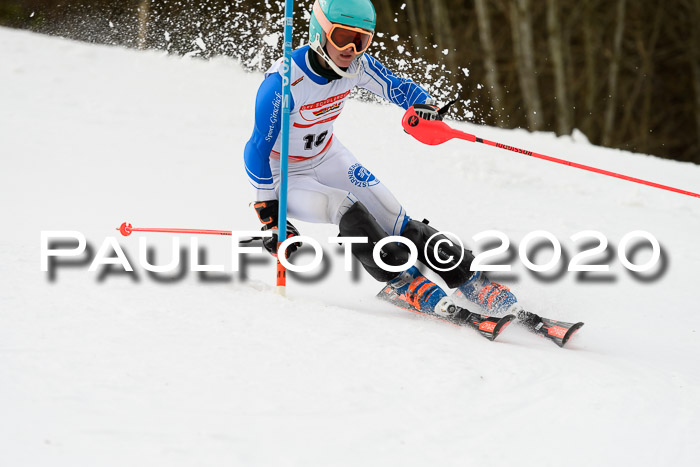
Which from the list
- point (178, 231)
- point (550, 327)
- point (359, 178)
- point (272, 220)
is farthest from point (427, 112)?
point (178, 231)

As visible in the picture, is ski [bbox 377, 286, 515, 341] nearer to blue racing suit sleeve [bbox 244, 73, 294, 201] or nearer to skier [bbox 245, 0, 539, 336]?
skier [bbox 245, 0, 539, 336]

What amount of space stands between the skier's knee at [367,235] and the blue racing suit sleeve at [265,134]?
39 centimetres

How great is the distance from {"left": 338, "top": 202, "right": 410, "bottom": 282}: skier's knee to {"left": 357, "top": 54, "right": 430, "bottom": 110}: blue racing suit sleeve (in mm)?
673

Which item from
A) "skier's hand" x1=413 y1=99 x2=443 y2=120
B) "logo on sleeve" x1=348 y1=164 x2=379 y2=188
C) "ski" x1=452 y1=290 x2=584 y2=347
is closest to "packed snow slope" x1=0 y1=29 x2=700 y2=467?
"ski" x1=452 y1=290 x2=584 y2=347

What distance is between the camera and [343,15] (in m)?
3.24

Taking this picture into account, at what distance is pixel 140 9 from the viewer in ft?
32.1

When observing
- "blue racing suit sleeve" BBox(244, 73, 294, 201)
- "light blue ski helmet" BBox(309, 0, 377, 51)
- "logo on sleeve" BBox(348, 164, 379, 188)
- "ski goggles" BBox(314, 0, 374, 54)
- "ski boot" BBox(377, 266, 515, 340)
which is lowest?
"ski boot" BBox(377, 266, 515, 340)

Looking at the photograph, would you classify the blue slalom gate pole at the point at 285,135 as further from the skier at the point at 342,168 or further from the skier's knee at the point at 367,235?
the skier's knee at the point at 367,235

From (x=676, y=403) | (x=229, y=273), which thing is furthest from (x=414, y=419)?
(x=229, y=273)

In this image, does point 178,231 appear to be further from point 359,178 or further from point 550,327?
point 550,327

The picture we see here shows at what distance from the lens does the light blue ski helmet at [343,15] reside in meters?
3.24

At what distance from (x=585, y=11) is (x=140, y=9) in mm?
10701

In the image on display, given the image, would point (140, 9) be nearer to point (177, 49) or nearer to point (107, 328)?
point (177, 49)

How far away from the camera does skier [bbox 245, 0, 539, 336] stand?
131 inches
